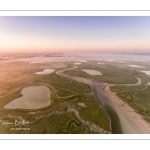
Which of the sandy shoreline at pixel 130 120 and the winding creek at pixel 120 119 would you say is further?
the sandy shoreline at pixel 130 120

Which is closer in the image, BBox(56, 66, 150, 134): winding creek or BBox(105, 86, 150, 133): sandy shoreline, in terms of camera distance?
BBox(56, 66, 150, 134): winding creek

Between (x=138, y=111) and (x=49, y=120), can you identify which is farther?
(x=138, y=111)
